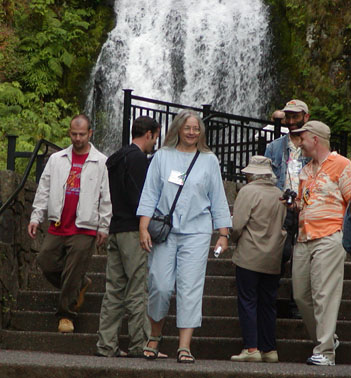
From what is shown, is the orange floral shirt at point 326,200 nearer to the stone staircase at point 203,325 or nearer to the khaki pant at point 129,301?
the stone staircase at point 203,325

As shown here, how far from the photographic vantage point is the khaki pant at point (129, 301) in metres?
7.18

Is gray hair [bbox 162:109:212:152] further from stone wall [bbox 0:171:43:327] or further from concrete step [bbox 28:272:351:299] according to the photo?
stone wall [bbox 0:171:43:327]

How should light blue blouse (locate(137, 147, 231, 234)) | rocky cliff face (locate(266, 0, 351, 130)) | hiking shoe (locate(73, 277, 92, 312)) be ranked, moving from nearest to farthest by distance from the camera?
light blue blouse (locate(137, 147, 231, 234))
hiking shoe (locate(73, 277, 92, 312))
rocky cliff face (locate(266, 0, 351, 130))

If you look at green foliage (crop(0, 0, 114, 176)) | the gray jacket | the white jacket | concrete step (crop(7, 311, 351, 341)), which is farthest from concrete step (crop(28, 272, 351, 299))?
green foliage (crop(0, 0, 114, 176))

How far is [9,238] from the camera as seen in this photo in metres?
8.95

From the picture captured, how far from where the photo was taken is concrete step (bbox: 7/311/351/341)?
811 centimetres

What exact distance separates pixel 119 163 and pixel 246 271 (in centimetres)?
136

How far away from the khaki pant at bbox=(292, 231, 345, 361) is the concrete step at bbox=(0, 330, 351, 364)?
0.41 meters

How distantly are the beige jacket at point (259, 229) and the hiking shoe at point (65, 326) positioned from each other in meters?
1.65

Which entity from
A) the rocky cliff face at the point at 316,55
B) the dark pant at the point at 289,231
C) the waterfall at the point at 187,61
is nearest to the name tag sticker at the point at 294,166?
the dark pant at the point at 289,231

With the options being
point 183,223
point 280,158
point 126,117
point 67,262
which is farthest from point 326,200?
point 126,117

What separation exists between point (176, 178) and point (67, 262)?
1.61 m

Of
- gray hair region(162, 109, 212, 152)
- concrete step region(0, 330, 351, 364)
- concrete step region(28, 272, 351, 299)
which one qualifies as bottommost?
concrete step region(0, 330, 351, 364)

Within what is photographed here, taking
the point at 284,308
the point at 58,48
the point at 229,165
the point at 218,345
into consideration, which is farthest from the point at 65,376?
the point at 58,48
